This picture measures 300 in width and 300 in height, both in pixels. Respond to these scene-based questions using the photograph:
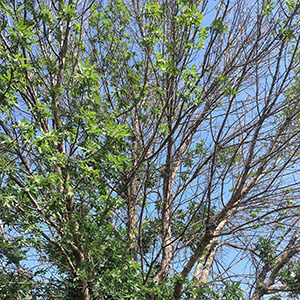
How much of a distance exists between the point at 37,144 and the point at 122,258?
1955 mm

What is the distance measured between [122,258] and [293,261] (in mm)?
3541

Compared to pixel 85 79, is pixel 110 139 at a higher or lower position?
lower

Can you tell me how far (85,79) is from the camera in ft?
11.0

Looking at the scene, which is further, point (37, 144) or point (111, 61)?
point (111, 61)

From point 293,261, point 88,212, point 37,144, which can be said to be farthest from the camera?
point 293,261

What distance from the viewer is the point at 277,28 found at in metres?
3.98

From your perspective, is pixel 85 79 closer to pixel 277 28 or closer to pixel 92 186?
pixel 92 186

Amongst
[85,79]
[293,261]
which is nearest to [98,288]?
[85,79]

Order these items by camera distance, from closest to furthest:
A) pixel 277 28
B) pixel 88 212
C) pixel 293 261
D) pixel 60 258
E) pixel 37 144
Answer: pixel 37 144 → pixel 277 28 → pixel 88 212 → pixel 60 258 → pixel 293 261

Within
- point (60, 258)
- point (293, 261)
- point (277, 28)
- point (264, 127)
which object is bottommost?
point (60, 258)

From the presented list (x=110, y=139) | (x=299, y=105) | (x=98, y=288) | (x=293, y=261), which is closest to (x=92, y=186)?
(x=110, y=139)

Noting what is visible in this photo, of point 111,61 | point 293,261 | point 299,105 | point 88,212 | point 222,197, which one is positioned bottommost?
point 88,212

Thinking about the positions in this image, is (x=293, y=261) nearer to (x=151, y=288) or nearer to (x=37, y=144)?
(x=151, y=288)

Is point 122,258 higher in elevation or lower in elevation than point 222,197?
lower
